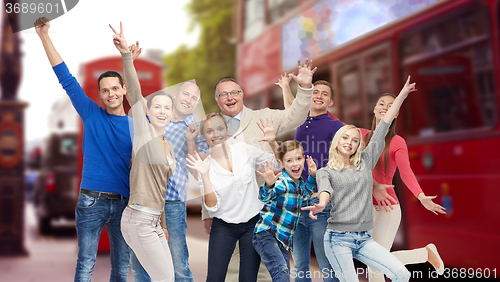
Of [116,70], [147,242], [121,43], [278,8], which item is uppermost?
[278,8]

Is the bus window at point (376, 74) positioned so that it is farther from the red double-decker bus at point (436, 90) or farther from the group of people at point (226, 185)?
the group of people at point (226, 185)

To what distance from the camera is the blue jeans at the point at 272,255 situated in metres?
3.15

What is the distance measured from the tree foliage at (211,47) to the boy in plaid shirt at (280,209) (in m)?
16.8

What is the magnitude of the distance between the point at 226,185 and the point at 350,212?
32.0 inches

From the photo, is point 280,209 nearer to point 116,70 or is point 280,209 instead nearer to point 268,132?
point 268,132

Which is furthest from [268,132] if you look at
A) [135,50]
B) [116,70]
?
[116,70]

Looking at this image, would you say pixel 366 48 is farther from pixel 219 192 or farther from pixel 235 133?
pixel 219 192

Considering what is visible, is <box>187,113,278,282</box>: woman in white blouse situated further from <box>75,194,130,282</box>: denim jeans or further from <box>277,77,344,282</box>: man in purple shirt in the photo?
<box>75,194,130,282</box>: denim jeans

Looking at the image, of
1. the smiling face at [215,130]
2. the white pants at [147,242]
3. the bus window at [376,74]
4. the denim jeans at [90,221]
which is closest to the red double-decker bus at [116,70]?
the bus window at [376,74]

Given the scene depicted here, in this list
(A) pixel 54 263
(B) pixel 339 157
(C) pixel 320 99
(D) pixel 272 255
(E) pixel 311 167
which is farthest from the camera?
(A) pixel 54 263

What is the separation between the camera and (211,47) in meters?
21.4

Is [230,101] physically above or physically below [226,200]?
above

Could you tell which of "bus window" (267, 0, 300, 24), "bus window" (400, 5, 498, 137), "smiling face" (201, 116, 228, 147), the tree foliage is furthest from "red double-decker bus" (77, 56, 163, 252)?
the tree foliage

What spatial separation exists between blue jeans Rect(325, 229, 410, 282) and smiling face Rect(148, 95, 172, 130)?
1308 millimetres
